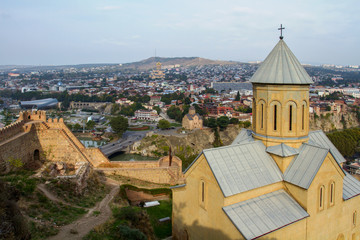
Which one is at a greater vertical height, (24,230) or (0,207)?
(0,207)

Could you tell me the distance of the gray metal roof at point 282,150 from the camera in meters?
6.60

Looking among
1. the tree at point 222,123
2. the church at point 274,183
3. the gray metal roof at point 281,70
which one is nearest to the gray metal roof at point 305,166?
the church at point 274,183

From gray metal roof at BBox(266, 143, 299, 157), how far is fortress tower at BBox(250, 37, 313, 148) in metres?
0.14

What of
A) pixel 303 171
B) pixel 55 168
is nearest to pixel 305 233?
pixel 303 171

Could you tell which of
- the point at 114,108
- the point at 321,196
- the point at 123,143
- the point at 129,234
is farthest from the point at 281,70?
the point at 114,108

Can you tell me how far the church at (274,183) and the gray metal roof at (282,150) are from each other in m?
0.02

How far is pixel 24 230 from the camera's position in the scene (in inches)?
187

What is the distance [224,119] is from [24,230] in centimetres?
3220

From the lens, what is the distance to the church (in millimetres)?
5841

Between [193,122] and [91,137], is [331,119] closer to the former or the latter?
[193,122]

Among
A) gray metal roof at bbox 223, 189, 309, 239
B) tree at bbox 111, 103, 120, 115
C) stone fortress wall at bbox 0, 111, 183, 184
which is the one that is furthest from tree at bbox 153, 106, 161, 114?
gray metal roof at bbox 223, 189, 309, 239

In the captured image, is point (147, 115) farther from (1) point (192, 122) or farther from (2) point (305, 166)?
(2) point (305, 166)

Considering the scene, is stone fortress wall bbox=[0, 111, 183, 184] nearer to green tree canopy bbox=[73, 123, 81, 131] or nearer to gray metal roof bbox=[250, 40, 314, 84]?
gray metal roof bbox=[250, 40, 314, 84]

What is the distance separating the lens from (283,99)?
270 inches
